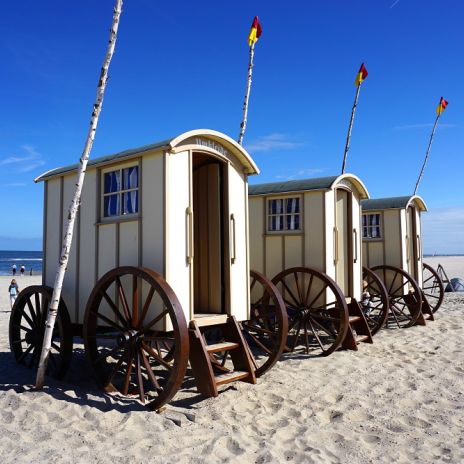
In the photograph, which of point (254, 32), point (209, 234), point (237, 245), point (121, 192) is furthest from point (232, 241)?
point (254, 32)

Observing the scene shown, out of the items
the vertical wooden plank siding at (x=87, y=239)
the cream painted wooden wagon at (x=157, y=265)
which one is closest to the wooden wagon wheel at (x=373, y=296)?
the cream painted wooden wagon at (x=157, y=265)

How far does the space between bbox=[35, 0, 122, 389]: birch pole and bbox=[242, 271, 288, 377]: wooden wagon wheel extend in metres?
2.56

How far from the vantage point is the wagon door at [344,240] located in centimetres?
948

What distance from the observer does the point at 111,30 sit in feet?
18.8

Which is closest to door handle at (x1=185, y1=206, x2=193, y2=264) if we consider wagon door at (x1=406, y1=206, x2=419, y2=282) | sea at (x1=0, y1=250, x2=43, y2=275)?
wagon door at (x1=406, y1=206, x2=419, y2=282)

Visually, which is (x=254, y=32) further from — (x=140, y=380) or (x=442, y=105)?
(x=442, y=105)

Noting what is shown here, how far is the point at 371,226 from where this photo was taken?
12.8 m

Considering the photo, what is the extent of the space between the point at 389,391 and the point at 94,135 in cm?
470

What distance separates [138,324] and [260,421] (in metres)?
1.72

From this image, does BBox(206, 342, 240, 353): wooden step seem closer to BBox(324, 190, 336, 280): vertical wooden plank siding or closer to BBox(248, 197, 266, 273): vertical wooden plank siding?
BBox(324, 190, 336, 280): vertical wooden plank siding

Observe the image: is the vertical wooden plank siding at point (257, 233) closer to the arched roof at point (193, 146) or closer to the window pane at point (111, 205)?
the arched roof at point (193, 146)

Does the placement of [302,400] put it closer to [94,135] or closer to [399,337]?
[94,135]

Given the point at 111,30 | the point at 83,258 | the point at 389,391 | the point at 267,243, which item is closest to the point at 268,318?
the point at 267,243

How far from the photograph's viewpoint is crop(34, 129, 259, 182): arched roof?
18.7ft
